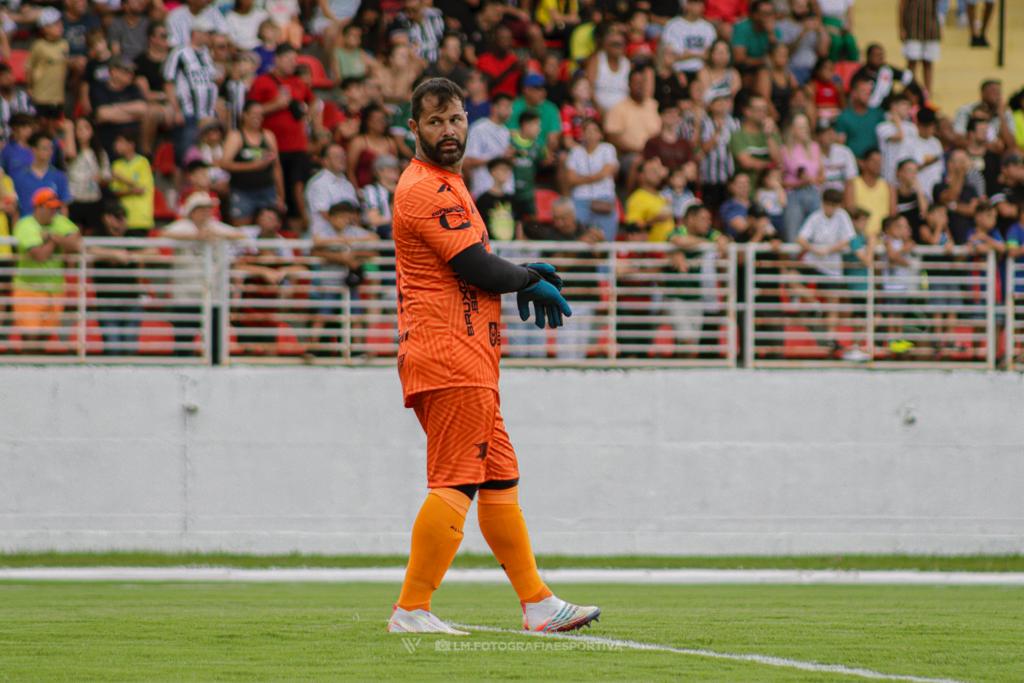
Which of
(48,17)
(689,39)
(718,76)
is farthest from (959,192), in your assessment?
(48,17)

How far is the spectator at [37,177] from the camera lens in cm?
1591

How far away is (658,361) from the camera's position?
16.0m

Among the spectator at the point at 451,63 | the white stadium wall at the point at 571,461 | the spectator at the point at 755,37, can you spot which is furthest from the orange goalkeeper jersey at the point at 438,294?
the spectator at the point at 755,37

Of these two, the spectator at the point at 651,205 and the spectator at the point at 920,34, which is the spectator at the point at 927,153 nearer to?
the spectator at the point at 920,34

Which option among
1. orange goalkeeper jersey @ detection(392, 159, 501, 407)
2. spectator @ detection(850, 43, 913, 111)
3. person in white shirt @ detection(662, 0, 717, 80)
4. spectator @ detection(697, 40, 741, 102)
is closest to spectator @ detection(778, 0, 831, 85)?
spectator @ detection(850, 43, 913, 111)

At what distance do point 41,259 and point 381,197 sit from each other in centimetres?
326

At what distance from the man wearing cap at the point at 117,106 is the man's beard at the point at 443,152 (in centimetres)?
1041

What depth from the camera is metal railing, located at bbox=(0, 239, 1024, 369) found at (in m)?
15.5

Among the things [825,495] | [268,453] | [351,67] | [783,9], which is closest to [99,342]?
[268,453]

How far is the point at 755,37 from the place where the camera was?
63.6 feet

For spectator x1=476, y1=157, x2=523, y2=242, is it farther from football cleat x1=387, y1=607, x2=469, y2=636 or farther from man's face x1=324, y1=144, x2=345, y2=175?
football cleat x1=387, y1=607, x2=469, y2=636

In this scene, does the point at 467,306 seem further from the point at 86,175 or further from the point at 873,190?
the point at 873,190

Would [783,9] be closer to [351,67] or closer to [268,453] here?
[351,67]

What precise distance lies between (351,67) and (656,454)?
18.6 ft
